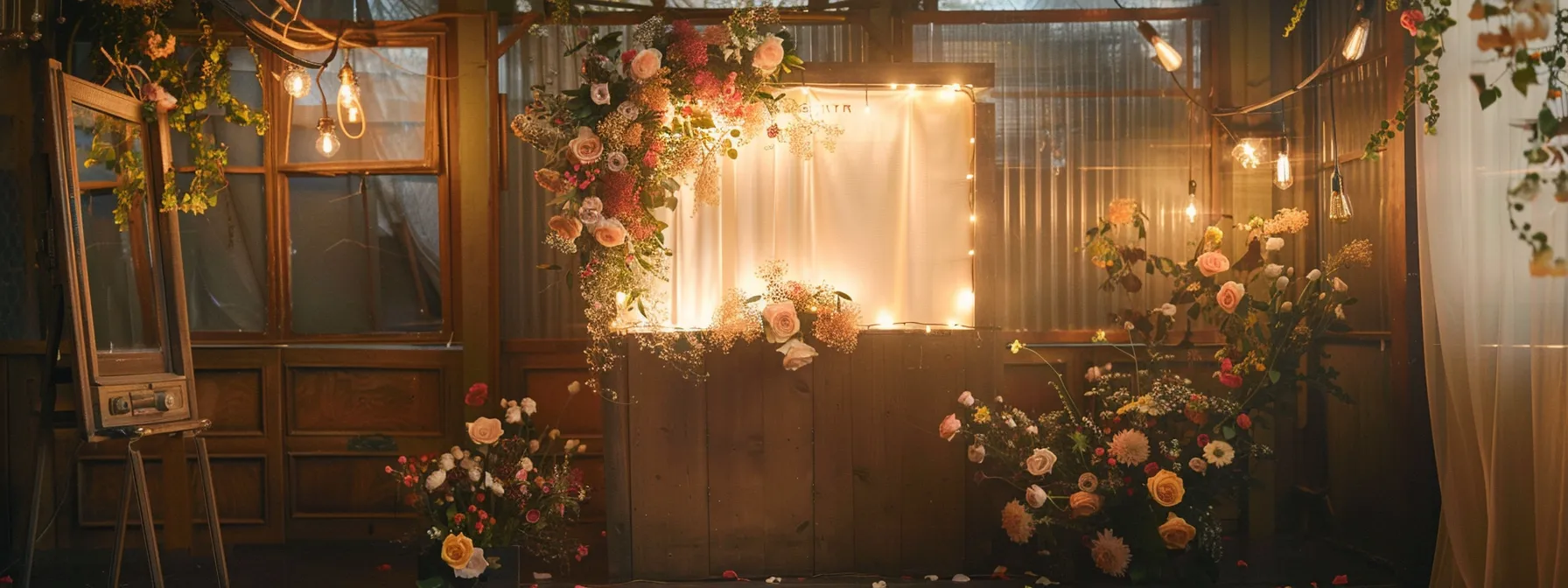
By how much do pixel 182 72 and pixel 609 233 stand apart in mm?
2409

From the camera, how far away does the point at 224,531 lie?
17.3 ft

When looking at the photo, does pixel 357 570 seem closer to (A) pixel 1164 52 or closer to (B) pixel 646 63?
(B) pixel 646 63

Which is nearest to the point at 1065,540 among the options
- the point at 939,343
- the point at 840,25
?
the point at 939,343

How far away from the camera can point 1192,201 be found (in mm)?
4922

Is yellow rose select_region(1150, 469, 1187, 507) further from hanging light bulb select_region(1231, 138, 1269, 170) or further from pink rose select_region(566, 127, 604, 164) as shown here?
pink rose select_region(566, 127, 604, 164)

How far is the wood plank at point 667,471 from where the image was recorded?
4.30 meters

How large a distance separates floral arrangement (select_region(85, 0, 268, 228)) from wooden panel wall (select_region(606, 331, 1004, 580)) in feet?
7.45

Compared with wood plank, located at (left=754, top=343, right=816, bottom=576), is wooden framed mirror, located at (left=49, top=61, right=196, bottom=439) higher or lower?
higher

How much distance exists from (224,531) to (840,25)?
3.83 metres

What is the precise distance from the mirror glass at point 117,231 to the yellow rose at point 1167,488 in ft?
12.3

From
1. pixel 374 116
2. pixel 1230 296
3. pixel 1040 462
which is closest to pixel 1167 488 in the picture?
pixel 1040 462

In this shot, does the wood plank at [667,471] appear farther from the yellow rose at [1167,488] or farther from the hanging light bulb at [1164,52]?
the hanging light bulb at [1164,52]

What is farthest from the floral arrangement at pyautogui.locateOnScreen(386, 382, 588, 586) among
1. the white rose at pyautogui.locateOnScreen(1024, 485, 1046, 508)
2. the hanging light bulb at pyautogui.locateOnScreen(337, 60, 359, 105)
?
the white rose at pyautogui.locateOnScreen(1024, 485, 1046, 508)

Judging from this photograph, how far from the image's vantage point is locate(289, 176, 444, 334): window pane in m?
5.28
